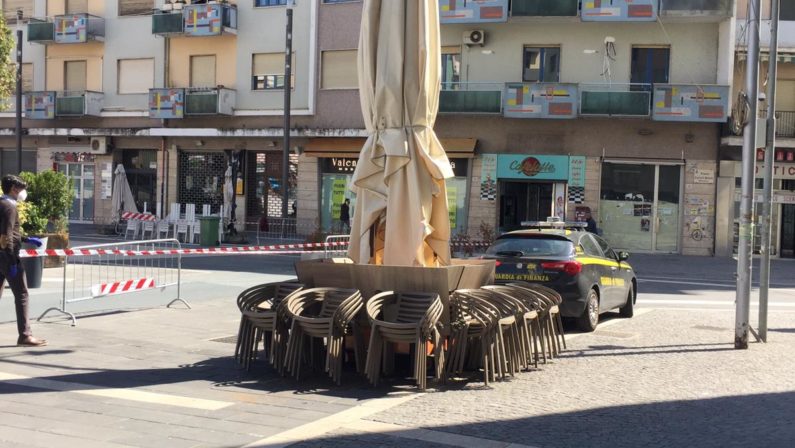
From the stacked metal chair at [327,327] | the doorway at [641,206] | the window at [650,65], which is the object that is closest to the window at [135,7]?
the window at [650,65]

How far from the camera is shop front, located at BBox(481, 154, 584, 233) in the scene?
31.0 m

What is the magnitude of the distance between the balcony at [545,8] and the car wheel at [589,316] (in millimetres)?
19304

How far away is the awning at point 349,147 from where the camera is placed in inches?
1256

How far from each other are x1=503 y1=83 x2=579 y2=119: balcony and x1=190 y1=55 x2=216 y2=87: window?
12738mm

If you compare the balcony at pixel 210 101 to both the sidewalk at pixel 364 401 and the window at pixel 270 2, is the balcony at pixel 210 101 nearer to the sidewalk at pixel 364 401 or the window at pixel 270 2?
the window at pixel 270 2

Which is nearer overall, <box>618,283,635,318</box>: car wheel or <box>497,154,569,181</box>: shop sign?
<box>618,283,635,318</box>: car wheel

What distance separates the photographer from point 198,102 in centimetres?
3578

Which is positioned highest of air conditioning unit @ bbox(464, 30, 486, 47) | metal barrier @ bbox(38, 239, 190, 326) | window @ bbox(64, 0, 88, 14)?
window @ bbox(64, 0, 88, 14)

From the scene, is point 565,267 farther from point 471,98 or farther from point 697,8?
point 697,8

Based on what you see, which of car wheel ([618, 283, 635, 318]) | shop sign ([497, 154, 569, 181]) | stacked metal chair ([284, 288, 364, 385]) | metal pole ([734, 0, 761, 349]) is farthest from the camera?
shop sign ([497, 154, 569, 181])

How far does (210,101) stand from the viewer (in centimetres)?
3550

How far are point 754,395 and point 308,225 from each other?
27.3m

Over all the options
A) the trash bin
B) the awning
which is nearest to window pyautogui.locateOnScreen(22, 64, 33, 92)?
the awning

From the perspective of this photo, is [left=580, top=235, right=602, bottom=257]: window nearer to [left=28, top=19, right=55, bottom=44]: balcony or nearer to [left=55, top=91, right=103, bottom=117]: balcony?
[left=55, top=91, right=103, bottom=117]: balcony
